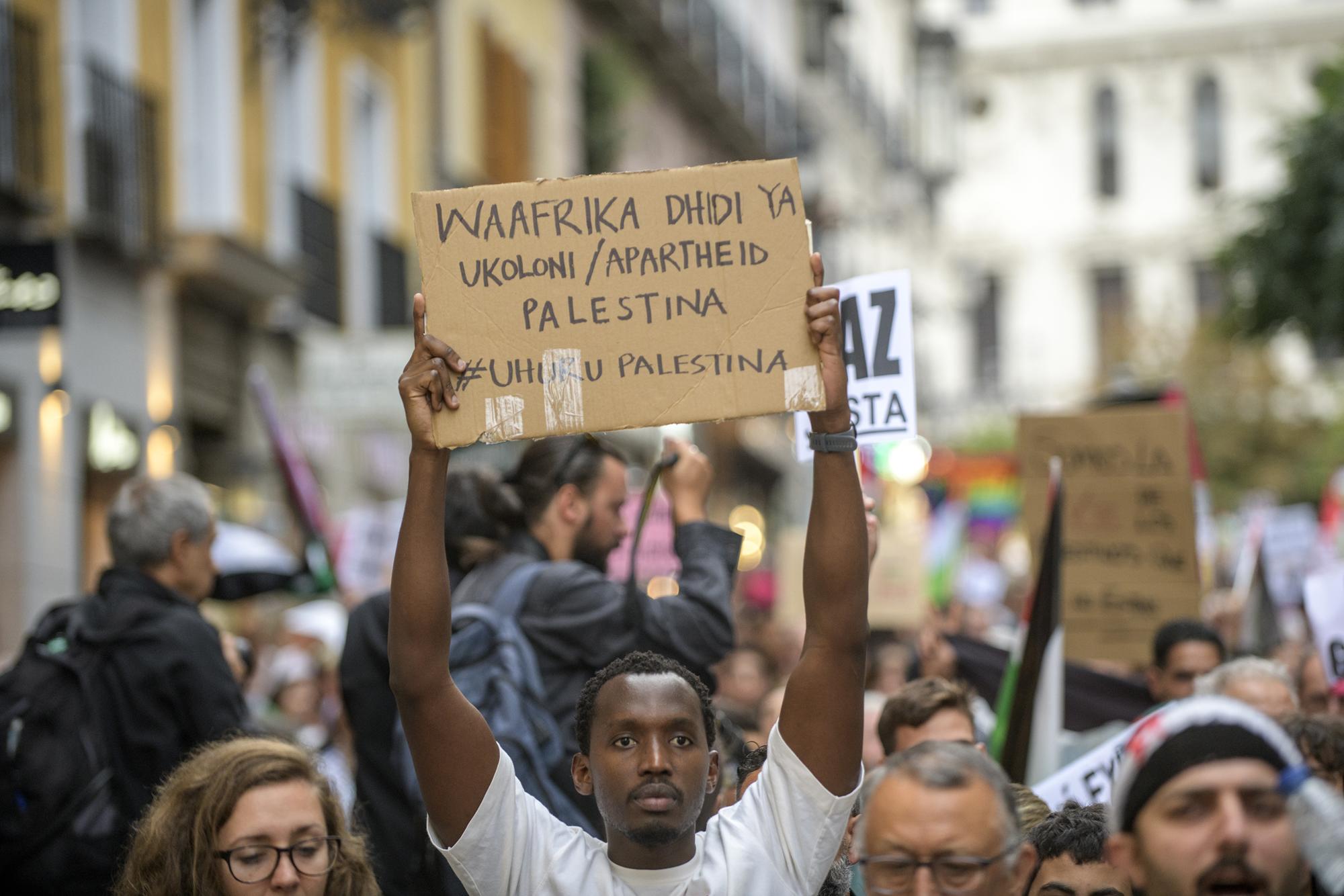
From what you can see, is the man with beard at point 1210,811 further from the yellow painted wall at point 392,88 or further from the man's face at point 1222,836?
the yellow painted wall at point 392,88

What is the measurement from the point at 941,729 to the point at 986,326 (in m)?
59.5

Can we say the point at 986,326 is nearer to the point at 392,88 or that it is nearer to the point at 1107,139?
the point at 1107,139

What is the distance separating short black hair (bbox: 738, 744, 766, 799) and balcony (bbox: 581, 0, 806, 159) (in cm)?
2145

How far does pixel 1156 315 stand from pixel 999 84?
1823cm

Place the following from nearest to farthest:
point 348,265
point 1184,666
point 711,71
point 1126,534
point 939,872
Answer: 1. point 939,872
2. point 1184,666
3. point 1126,534
4. point 348,265
5. point 711,71

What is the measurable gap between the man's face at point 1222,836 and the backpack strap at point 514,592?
242cm

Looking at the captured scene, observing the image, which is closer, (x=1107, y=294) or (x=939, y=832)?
(x=939, y=832)

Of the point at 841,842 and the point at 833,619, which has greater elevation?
the point at 833,619

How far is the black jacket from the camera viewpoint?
209 inches

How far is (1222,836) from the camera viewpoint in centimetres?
285

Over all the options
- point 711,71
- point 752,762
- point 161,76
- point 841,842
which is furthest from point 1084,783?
point 711,71

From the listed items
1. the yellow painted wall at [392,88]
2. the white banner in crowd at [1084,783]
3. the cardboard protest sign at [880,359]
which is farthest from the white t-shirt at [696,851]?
the yellow painted wall at [392,88]

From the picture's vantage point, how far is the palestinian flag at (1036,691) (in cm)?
583

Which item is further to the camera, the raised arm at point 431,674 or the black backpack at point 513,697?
the black backpack at point 513,697
